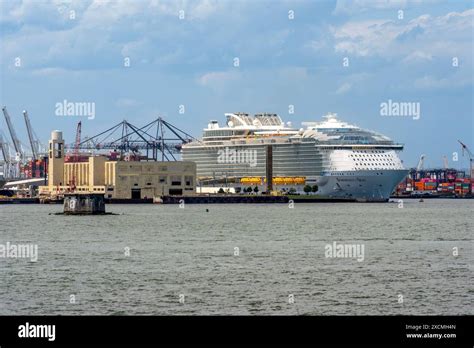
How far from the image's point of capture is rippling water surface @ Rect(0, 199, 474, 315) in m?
28.5

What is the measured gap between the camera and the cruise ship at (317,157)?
426 ft

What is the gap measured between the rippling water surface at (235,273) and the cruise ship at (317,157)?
68094mm

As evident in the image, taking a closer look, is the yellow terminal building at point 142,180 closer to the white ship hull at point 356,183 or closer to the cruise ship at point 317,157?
the cruise ship at point 317,157

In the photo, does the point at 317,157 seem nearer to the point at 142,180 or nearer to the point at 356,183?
the point at 356,183

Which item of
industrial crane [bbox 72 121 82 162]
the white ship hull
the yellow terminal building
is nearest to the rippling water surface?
the white ship hull

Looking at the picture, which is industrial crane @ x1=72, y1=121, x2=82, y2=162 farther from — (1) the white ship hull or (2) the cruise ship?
(1) the white ship hull

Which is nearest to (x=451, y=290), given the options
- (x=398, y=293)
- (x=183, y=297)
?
(x=398, y=293)

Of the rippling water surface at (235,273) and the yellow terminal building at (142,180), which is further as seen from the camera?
the yellow terminal building at (142,180)

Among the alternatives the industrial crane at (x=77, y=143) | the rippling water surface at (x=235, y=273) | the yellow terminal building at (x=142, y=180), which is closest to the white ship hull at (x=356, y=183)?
the yellow terminal building at (x=142, y=180)

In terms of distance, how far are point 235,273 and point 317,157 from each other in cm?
9585

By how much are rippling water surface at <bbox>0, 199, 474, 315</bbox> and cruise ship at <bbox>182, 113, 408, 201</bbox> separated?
68.1m

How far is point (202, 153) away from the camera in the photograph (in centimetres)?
14725

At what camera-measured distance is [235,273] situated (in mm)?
36094
